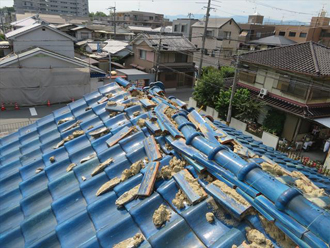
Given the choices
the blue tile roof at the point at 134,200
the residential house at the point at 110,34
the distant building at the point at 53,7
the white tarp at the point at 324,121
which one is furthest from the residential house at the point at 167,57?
the distant building at the point at 53,7

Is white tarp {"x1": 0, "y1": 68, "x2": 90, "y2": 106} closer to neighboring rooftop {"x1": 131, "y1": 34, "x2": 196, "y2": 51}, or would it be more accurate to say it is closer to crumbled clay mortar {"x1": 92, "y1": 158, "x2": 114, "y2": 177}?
neighboring rooftop {"x1": 131, "y1": 34, "x2": 196, "y2": 51}

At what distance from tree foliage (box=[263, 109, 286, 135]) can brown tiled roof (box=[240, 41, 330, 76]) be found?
161 inches

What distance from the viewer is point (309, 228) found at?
2.47m

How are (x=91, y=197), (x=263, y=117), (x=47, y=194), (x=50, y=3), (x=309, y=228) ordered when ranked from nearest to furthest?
(x=309, y=228) → (x=91, y=197) → (x=47, y=194) → (x=263, y=117) → (x=50, y=3)

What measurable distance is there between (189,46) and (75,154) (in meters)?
33.3

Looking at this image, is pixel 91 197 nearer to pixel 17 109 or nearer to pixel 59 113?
pixel 59 113

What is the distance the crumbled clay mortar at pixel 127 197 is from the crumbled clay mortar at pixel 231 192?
3.95 ft

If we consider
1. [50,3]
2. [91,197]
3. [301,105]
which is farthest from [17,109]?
[50,3]

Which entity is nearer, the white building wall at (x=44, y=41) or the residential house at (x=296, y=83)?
the residential house at (x=296, y=83)

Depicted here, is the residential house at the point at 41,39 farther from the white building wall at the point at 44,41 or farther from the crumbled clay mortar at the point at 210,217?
the crumbled clay mortar at the point at 210,217

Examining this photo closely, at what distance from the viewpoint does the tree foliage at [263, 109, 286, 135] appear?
21.6 m

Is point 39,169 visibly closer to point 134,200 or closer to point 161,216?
point 134,200

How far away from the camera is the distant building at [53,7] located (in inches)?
4611

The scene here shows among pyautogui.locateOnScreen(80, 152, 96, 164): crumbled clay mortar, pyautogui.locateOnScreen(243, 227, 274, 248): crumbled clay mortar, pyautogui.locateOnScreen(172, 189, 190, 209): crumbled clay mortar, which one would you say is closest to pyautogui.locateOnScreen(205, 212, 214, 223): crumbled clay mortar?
pyautogui.locateOnScreen(172, 189, 190, 209): crumbled clay mortar
